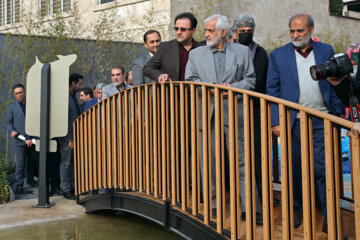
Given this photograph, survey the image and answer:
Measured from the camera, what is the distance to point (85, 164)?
6457 millimetres

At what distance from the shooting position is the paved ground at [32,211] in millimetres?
6172

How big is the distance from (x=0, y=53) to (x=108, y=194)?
462 centimetres

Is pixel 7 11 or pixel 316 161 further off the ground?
pixel 7 11

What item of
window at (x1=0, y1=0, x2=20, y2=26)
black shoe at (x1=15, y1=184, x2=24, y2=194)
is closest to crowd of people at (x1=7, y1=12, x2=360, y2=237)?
black shoe at (x1=15, y1=184, x2=24, y2=194)

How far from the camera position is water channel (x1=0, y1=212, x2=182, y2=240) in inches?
217

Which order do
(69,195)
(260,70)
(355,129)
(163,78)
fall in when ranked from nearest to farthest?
1. (355,129)
2. (163,78)
3. (260,70)
4. (69,195)

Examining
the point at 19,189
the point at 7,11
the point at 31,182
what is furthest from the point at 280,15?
the point at 19,189

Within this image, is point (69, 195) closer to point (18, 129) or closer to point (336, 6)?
point (18, 129)

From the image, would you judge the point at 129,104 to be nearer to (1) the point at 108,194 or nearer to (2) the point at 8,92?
(1) the point at 108,194

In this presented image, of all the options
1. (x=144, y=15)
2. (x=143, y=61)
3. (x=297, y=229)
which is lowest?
(x=297, y=229)

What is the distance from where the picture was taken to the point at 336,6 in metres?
18.5

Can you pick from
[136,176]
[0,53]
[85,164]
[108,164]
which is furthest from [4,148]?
[136,176]

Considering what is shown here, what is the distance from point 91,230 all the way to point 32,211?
3.96 feet

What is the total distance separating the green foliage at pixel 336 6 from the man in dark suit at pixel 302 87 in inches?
602
